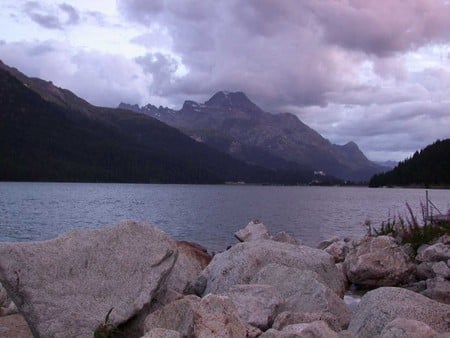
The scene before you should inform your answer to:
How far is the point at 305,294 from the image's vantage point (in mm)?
9633

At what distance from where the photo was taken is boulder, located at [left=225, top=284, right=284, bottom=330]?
8430 millimetres

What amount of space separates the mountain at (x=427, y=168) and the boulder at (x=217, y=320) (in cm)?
16385

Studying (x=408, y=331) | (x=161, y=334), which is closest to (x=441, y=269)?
(x=408, y=331)

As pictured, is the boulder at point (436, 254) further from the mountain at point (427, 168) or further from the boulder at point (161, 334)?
the mountain at point (427, 168)

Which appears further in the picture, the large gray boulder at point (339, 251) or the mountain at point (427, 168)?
the mountain at point (427, 168)

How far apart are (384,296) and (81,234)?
207 inches

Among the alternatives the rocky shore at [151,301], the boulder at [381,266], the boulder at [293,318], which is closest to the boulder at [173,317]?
the rocky shore at [151,301]

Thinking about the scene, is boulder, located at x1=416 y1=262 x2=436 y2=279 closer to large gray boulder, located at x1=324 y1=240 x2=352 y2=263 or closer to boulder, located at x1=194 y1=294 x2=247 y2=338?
large gray boulder, located at x1=324 y1=240 x2=352 y2=263

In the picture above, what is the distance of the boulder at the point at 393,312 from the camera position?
8.34m

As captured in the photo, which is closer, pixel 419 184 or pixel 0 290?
pixel 0 290

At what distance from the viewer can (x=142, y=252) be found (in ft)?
31.8

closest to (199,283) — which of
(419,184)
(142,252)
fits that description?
(142,252)

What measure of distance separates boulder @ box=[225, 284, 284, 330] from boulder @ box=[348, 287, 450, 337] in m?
1.28

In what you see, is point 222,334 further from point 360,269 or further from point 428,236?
point 428,236
